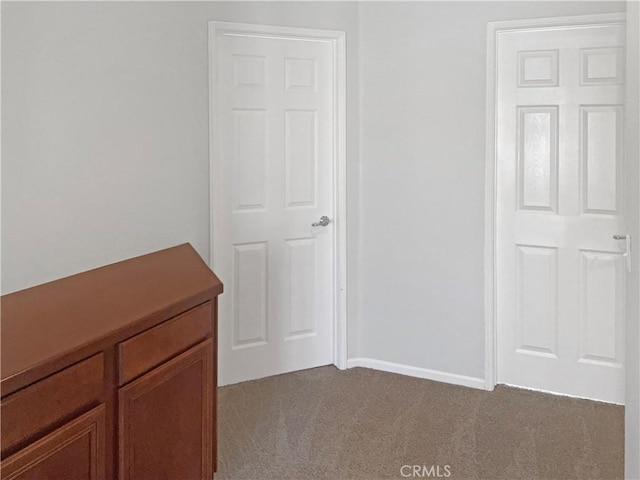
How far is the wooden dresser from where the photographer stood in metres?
1.35

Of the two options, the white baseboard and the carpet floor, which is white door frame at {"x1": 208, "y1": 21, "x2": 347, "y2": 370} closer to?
the white baseboard

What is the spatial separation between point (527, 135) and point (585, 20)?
601mm

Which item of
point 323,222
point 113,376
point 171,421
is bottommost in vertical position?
point 171,421

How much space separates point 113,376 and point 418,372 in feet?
7.56

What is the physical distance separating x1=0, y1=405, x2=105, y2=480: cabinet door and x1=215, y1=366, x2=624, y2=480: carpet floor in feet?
3.40

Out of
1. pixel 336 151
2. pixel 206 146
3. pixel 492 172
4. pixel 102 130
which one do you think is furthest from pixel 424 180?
pixel 102 130

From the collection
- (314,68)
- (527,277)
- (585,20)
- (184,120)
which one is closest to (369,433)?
(527,277)

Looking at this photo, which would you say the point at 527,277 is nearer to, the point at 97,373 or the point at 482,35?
the point at 482,35

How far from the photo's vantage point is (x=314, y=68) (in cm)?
353

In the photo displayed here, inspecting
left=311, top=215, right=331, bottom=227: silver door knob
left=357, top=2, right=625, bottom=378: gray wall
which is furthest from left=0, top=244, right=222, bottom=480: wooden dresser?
left=357, top=2, right=625, bottom=378: gray wall

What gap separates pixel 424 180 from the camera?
349 cm

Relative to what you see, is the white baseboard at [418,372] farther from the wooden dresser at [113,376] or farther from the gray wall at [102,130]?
the wooden dresser at [113,376]

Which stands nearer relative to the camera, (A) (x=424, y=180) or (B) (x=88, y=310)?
(B) (x=88, y=310)

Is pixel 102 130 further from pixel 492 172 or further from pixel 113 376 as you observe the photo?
pixel 492 172
